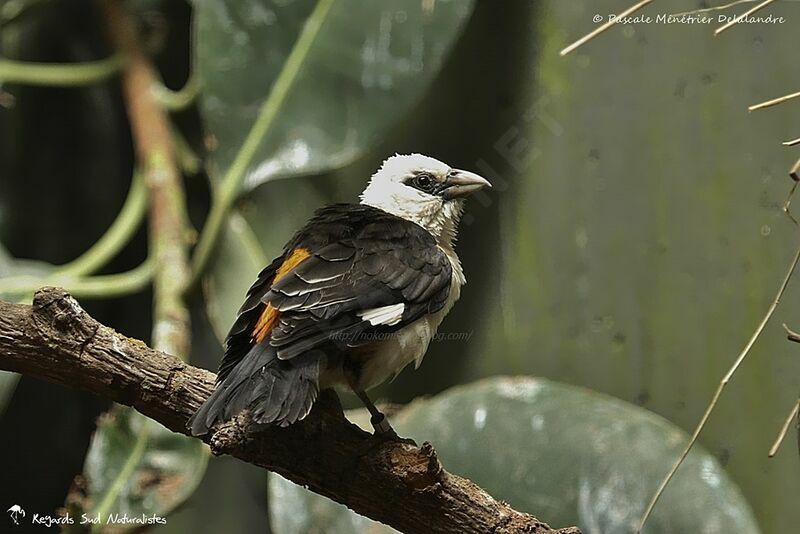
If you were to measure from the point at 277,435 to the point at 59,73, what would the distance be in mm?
1353

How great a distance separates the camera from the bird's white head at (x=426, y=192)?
1.21 meters

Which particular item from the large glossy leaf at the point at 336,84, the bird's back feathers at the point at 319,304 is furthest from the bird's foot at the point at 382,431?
the large glossy leaf at the point at 336,84

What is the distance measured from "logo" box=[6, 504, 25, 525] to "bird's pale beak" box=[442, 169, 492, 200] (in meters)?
0.88

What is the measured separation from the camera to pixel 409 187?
122 cm

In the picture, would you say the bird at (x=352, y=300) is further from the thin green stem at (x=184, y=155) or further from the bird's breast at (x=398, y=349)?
the thin green stem at (x=184, y=155)

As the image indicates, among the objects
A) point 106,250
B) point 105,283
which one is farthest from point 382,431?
point 106,250

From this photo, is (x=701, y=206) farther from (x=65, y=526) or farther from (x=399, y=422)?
(x=65, y=526)

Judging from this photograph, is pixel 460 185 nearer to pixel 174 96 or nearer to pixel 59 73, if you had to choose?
→ pixel 174 96

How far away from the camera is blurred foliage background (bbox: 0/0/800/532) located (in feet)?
5.14

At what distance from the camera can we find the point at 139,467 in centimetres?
158

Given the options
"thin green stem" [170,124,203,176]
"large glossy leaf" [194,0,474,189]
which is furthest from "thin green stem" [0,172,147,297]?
"large glossy leaf" [194,0,474,189]

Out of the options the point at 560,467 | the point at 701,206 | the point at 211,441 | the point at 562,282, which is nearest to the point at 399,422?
the point at 560,467

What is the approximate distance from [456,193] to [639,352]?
76 centimetres

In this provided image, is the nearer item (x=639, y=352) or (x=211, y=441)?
(x=211, y=441)
